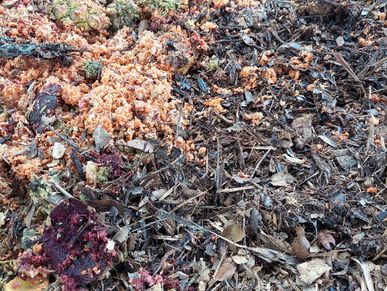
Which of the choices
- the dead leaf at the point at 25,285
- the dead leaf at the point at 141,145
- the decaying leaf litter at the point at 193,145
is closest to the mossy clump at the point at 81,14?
the decaying leaf litter at the point at 193,145

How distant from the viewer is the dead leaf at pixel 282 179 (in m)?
2.19

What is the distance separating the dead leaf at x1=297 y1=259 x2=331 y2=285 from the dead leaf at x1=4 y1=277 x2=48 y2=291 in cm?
102

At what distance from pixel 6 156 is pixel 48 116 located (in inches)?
11.3

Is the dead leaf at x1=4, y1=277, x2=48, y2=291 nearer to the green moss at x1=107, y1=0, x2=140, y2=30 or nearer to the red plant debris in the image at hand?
the red plant debris

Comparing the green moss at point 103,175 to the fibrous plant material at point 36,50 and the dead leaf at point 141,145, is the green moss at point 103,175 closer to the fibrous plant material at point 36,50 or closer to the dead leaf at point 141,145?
the dead leaf at point 141,145

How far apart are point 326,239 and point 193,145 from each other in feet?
2.47

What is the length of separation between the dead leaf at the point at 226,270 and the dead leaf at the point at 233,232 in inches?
3.6

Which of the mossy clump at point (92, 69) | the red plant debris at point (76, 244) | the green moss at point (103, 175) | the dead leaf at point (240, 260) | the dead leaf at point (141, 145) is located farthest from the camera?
the mossy clump at point (92, 69)

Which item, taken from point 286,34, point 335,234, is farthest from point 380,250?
point 286,34

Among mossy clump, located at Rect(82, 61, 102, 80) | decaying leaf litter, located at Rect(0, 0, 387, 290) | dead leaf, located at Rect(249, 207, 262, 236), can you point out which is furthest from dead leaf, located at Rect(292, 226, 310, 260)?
mossy clump, located at Rect(82, 61, 102, 80)

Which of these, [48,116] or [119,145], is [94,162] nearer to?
[119,145]

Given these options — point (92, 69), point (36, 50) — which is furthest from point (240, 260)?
point (36, 50)

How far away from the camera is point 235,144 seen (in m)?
2.35

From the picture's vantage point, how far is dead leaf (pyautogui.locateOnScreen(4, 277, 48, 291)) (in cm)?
188
